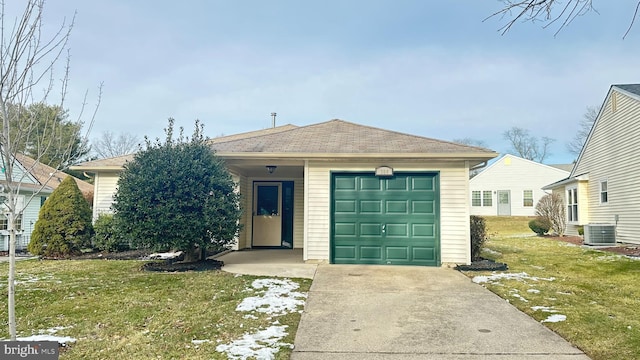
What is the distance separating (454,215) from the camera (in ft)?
28.5

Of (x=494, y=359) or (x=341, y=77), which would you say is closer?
(x=494, y=359)

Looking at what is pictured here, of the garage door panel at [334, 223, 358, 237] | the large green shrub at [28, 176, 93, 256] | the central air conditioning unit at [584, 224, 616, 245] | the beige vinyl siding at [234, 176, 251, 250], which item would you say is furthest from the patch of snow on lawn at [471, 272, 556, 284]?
the large green shrub at [28, 176, 93, 256]

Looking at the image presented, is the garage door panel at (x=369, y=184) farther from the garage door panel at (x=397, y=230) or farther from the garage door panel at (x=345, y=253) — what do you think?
the garage door panel at (x=345, y=253)

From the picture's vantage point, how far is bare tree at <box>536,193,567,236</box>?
61.2 feet

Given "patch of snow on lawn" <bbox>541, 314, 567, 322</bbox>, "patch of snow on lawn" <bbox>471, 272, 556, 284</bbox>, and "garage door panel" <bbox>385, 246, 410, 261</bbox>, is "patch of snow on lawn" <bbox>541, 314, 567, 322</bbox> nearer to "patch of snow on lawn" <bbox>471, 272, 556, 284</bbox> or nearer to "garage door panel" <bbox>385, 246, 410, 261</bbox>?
"patch of snow on lawn" <bbox>471, 272, 556, 284</bbox>

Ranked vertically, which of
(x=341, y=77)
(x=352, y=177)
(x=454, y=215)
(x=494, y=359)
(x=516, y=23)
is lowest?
(x=494, y=359)

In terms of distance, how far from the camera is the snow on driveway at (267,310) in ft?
12.1

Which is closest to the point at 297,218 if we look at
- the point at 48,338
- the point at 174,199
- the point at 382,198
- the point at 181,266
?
the point at 382,198

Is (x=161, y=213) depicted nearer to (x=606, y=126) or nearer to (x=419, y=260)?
(x=419, y=260)

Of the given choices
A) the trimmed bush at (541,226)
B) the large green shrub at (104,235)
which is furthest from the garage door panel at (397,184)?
the trimmed bush at (541,226)

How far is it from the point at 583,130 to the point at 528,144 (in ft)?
25.4

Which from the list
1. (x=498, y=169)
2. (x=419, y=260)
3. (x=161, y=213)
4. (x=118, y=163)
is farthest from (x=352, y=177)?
(x=498, y=169)

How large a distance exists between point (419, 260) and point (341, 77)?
798 cm

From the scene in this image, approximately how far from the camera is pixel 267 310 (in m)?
5.06
